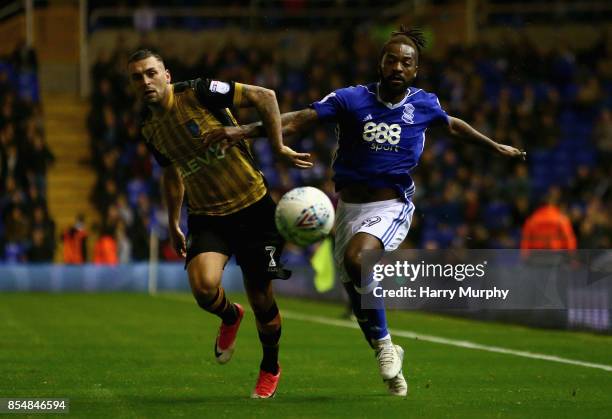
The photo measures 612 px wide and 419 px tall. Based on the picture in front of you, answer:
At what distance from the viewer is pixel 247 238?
359 inches

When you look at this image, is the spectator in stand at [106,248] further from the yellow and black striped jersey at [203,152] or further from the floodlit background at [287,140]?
the yellow and black striped jersey at [203,152]

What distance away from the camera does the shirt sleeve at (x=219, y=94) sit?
28.8 ft

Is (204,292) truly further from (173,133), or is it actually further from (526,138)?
(526,138)

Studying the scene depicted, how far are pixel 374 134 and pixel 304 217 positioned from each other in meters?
1.00

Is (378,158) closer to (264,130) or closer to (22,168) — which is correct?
(264,130)

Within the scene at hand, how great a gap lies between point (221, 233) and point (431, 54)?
979 inches

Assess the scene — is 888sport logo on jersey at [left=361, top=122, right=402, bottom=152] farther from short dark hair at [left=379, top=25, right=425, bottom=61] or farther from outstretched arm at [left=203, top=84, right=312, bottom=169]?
outstretched arm at [left=203, top=84, right=312, bottom=169]

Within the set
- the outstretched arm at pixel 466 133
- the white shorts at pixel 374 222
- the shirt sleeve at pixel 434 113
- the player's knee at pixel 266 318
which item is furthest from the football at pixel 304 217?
the outstretched arm at pixel 466 133

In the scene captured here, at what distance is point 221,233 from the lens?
29.8ft

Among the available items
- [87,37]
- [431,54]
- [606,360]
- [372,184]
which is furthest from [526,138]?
[372,184]

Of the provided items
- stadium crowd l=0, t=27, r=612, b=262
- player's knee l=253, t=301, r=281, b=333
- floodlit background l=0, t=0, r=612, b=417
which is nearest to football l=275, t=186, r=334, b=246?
player's knee l=253, t=301, r=281, b=333

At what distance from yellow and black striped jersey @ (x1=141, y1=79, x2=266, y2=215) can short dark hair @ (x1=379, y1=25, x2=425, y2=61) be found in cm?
116

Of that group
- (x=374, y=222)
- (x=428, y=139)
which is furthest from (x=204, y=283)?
(x=428, y=139)

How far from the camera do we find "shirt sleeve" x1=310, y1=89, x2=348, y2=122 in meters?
9.11
